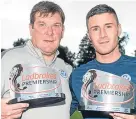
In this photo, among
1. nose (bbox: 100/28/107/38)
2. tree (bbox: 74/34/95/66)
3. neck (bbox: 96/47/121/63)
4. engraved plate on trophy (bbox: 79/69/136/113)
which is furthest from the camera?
tree (bbox: 74/34/95/66)

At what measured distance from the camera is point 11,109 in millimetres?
1812

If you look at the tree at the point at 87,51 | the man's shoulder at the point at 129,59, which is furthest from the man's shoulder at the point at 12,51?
the man's shoulder at the point at 129,59

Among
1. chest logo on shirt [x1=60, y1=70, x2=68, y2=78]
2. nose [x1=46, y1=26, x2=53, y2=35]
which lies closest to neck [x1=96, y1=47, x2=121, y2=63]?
chest logo on shirt [x1=60, y1=70, x2=68, y2=78]

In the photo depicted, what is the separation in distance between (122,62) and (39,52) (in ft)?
1.84

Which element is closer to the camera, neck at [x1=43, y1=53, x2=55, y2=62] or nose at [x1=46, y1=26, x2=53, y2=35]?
nose at [x1=46, y1=26, x2=53, y2=35]

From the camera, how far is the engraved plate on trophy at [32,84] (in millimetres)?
1811

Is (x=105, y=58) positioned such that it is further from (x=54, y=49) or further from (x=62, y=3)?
(x=62, y=3)

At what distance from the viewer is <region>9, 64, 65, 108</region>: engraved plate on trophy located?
181cm

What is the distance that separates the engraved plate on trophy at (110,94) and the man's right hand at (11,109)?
15.5 inches

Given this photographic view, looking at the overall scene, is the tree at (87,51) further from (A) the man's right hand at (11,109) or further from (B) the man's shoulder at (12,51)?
(A) the man's right hand at (11,109)

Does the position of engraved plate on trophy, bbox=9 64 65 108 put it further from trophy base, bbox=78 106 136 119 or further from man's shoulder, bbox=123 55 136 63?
man's shoulder, bbox=123 55 136 63

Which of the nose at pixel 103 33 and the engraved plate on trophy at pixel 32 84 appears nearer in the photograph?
the engraved plate on trophy at pixel 32 84

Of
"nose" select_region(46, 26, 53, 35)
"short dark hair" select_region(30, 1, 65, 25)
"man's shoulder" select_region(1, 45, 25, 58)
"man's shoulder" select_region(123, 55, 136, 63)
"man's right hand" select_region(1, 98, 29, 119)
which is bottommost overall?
"man's right hand" select_region(1, 98, 29, 119)

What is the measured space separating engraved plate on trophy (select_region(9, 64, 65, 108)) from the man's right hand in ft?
0.10
